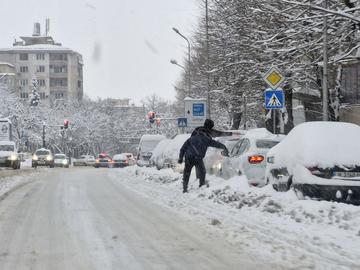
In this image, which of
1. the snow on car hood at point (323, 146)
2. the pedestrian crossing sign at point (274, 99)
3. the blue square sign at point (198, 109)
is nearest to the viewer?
A: the snow on car hood at point (323, 146)

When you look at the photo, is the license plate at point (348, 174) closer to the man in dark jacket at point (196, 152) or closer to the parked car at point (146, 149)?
the man in dark jacket at point (196, 152)

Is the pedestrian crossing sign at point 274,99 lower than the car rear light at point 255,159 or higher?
higher

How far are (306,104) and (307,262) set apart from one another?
32.1m

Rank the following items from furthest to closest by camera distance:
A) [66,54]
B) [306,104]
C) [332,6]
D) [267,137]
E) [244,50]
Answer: [66,54] < [306,104] < [244,50] < [332,6] < [267,137]

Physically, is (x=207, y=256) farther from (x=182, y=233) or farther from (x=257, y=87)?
(x=257, y=87)

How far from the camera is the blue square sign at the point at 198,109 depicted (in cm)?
2942

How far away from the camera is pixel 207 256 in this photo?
730 centimetres

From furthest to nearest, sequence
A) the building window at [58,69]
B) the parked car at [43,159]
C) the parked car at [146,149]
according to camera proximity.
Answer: the building window at [58,69], the parked car at [43,159], the parked car at [146,149]

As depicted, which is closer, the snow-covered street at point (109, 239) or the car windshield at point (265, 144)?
the snow-covered street at point (109, 239)

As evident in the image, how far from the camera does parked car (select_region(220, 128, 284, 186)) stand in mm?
14719

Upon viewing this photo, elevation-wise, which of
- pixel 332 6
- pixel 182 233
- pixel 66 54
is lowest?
pixel 182 233

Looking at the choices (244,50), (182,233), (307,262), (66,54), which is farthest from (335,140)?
(66,54)

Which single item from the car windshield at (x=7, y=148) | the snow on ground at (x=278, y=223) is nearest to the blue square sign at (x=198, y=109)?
the snow on ground at (x=278, y=223)

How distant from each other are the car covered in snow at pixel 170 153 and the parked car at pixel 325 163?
465 inches
